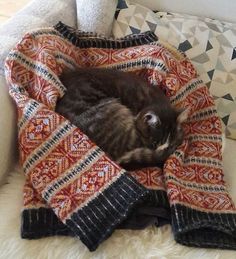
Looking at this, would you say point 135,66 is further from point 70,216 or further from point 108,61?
point 70,216

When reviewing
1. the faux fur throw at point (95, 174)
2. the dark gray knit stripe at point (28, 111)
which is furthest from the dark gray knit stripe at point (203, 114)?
the dark gray knit stripe at point (28, 111)

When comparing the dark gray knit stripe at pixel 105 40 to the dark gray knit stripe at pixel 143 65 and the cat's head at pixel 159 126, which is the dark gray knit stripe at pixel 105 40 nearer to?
the dark gray knit stripe at pixel 143 65

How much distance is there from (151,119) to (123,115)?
8cm

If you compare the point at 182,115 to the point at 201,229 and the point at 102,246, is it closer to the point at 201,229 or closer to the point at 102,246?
the point at 201,229

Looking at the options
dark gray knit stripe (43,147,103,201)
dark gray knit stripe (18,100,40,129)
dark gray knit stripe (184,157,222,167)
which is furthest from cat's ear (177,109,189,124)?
dark gray knit stripe (18,100,40,129)

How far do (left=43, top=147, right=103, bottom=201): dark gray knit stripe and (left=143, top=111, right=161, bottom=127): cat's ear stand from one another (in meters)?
0.17

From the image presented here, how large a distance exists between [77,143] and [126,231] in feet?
0.80

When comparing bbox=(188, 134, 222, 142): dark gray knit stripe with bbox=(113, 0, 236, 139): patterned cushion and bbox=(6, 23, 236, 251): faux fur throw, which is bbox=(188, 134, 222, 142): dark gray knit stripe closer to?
bbox=(6, 23, 236, 251): faux fur throw

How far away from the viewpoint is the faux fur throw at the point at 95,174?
0.91 metres

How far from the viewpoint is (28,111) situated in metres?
1.00

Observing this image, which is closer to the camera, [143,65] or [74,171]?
[74,171]

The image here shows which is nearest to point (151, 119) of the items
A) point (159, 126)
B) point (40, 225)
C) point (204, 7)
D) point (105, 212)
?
point (159, 126)

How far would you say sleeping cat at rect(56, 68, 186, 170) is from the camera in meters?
1.06

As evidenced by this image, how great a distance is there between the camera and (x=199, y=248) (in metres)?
0.91
